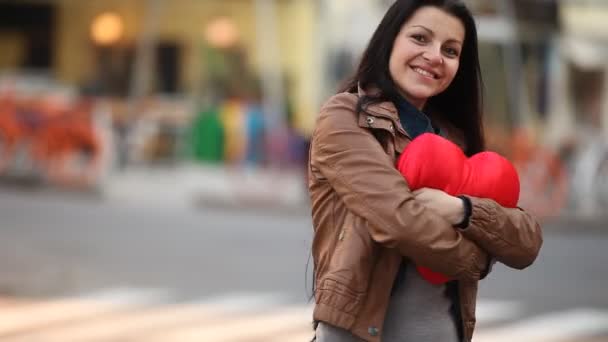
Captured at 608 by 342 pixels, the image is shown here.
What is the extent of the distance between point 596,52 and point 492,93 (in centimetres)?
280

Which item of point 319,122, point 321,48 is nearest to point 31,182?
point 321,48

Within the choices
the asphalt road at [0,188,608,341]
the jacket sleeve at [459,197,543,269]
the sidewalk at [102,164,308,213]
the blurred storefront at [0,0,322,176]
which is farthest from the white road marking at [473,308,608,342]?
the blurred storefront at [0,0,322,176]

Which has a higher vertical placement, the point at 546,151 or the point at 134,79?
the point at 134,79

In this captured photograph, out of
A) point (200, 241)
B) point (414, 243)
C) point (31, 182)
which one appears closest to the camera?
point (414, 243)

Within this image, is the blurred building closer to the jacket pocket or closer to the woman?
the woman

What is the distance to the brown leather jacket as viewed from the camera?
8.96ft

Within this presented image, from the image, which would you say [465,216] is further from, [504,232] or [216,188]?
[216,188]

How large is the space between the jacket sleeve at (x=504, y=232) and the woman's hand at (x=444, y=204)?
0.03 metres

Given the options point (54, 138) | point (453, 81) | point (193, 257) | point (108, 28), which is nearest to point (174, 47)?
point (108, 28)

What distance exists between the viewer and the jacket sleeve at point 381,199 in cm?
272

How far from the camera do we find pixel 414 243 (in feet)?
8.89

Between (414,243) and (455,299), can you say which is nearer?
(414,243)

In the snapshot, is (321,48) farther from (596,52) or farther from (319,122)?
(319,122)

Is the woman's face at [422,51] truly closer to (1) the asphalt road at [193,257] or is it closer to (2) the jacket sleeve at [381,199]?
(2) the jacket sleeve at [381,199]
